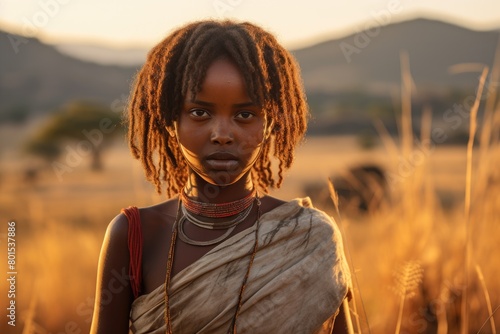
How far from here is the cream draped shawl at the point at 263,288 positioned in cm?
225

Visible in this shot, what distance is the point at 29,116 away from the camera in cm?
3597

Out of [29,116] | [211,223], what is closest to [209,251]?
[211,223]

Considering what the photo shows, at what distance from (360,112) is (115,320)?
3593 centimetres

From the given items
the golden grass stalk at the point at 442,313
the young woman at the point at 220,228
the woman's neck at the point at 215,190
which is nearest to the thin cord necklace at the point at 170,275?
the young woman at the point at 220,228

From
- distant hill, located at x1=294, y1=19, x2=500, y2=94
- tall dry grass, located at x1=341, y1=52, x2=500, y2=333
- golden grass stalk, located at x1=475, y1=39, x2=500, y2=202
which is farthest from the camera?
distant hill, located at x1=294, y1=19, x2=500, y2=94

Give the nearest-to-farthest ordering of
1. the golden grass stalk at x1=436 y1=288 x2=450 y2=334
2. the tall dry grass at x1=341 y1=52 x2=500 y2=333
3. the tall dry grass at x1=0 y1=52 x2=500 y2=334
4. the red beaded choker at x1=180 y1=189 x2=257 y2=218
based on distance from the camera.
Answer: the red beaded choker at x1=180 y1=189 x2=257 y2=218 → the tall dry grass at x1=0 y1=52 x2=500 y2=334 → the golden grass stalk at x1=436 y1=288 x2=450 y2=334 → the tall dry grass at x1=341 y1=52 x2=500 y2=333

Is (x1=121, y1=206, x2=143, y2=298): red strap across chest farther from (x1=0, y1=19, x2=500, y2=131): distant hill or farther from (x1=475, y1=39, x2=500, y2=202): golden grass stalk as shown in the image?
(x1=0, y1=19, x2=500, y2=131): distant hill

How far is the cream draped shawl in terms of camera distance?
2.25 meters

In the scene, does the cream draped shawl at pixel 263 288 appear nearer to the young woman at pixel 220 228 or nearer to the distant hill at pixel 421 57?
the young woman at pixel 220 228

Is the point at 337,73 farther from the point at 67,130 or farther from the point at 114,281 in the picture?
the point at 114,281

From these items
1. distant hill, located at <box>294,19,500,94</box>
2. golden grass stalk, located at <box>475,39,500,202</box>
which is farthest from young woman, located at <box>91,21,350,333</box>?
distant hill, located at <box>294,19,500,94</box>

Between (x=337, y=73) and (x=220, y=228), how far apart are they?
1933 inches

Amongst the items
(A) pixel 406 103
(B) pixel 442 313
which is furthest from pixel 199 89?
(B) pixel 442 313

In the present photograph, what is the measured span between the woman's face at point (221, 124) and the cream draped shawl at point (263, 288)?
255 mm
